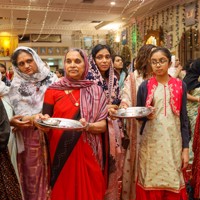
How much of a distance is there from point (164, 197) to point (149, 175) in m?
0.22

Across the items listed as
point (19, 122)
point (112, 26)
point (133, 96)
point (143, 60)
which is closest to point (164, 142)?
point (133, 96)

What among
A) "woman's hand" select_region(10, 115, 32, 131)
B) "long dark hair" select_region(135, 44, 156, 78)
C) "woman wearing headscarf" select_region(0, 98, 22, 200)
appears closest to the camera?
"woman wearing headscarf" select_region(0, 98, 22, 200)

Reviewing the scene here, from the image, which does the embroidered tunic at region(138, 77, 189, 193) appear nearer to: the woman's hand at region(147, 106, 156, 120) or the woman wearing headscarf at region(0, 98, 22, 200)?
the woman's hand at region(147, 106, 156, 120)

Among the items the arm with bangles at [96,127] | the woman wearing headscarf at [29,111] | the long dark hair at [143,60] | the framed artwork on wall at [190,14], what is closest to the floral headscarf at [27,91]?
the woman wearing headscarf at [29,111]

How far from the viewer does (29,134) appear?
7.95 feet

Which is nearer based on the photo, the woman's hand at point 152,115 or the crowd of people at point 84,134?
the crowd of people at point 84,134

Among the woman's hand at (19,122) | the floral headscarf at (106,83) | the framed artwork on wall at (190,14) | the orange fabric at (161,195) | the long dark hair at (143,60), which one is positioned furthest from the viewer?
the framed artwork on wall at (190,14)

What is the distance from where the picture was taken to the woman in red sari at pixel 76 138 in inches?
80.2

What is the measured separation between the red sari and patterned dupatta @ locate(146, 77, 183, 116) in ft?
1.91

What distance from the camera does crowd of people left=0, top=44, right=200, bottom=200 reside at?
6.70 feet

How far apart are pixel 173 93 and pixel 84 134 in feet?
2.48

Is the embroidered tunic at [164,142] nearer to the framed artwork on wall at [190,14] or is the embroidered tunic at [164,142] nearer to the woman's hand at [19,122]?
the woman's hand at [19,122]

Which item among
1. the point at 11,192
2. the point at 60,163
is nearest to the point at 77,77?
the point at 60,163

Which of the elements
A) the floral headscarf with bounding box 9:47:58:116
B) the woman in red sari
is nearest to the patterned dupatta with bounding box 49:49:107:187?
the woman in red sari
